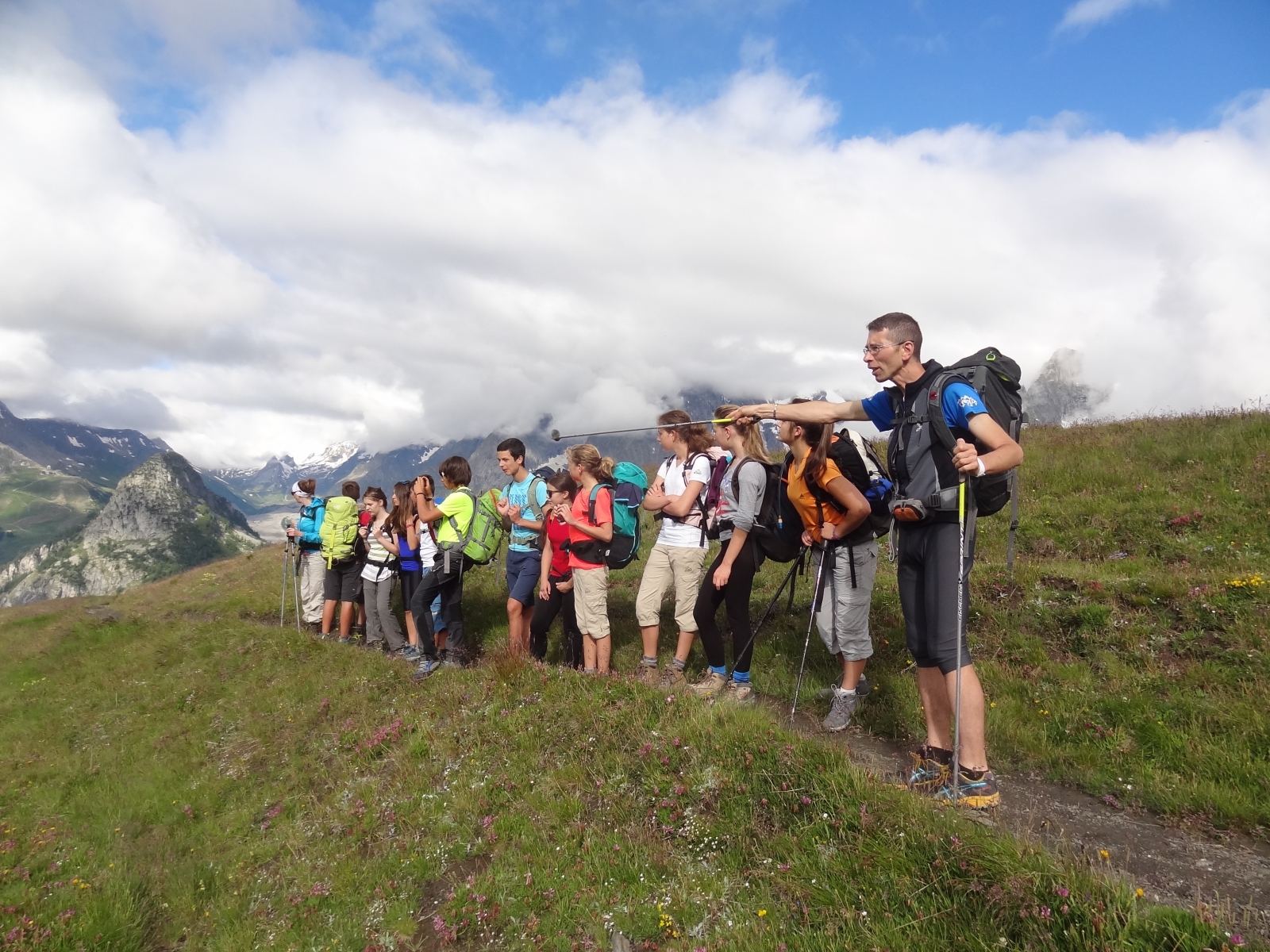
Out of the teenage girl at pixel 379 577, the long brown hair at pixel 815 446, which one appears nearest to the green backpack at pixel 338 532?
the teenage girl at pixel 379 577

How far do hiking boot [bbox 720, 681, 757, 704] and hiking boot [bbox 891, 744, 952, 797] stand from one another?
7.46ft

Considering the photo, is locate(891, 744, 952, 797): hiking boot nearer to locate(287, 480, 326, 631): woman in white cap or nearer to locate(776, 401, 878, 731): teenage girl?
locate(776, 401, 878, 731): teenage girl

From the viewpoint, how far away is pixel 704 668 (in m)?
9.10

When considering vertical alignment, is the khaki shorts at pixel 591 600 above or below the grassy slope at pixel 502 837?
above

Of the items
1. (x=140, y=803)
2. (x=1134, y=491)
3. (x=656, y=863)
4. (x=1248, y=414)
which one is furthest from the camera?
(x=1248, y=414)

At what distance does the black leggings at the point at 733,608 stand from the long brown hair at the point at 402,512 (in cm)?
582

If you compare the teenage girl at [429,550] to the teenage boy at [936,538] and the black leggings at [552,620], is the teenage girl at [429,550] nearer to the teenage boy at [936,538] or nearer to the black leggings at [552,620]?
the black leggings at [552,620]

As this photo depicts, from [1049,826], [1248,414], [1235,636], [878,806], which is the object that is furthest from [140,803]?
[1248,414]

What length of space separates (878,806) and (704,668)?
16.0 ft

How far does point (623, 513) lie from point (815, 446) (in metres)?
3.00

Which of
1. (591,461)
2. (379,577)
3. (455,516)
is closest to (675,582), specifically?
(591,461)

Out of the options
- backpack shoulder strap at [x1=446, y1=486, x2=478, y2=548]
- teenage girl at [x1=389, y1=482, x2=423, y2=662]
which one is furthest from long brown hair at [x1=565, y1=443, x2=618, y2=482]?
teenage girl at [x1=389, y1=482, x2=423, y2=662]

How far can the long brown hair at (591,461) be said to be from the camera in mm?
8555

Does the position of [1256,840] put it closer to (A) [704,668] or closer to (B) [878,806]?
(B) [878,806]
